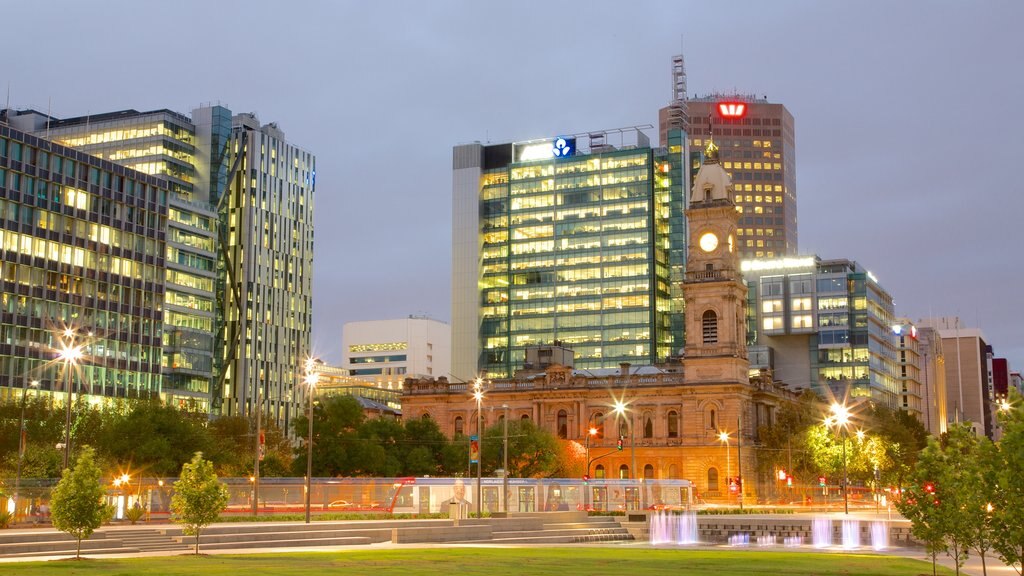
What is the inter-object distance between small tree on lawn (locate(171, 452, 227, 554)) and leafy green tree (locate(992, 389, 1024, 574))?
101 feet

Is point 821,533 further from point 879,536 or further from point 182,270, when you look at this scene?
point 182,270

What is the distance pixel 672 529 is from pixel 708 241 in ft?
220

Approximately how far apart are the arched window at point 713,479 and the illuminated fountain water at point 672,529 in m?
53.0

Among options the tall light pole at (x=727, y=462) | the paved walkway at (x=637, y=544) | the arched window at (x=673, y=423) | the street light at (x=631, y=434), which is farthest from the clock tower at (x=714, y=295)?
the paved walkway at (x=637, y=544)

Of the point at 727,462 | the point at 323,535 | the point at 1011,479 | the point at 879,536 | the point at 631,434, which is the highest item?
the point at 631,434

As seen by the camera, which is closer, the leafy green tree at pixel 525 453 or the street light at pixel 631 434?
the street light at pixel 631 434

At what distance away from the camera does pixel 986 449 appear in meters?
37.0

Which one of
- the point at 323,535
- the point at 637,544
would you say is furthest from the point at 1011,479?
the point at 323,535

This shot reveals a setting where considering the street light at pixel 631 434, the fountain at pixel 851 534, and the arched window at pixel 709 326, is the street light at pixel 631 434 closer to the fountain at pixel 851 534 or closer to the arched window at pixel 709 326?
the arched window at pixel 709 326

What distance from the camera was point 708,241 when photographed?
138125 millimetres

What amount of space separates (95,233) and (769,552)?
102 metres

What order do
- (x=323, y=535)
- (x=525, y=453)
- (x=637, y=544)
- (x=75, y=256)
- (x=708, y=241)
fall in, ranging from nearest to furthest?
(x=323, y=535) < (x=637, y=544) < (x=525, y=453) < (x=75, y=256) < (x=708, y=241)

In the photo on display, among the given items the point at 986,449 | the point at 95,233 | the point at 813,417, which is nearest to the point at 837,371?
the point at 813,417

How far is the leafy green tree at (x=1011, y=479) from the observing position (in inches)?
1350
